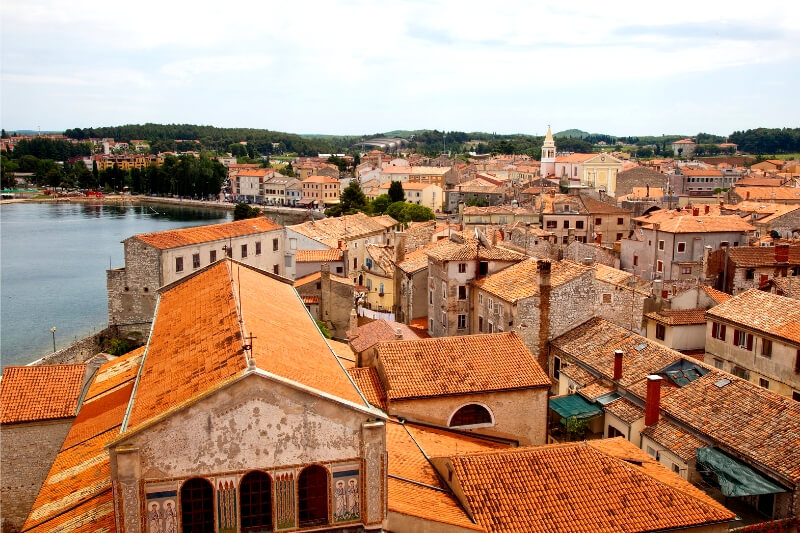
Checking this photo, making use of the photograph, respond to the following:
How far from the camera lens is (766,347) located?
24.2m

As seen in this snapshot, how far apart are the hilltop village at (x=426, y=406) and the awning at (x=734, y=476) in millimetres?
71

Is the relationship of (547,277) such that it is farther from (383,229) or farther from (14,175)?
(14,175)

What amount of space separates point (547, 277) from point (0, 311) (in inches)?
1880

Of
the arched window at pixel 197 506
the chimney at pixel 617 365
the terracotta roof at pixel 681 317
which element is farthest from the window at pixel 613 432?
the arched window at pixel 197 506

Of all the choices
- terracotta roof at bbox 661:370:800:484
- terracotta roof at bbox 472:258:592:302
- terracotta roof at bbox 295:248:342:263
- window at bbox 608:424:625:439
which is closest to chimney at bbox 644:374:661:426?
terracotta roof at bbox 661:370:800:484

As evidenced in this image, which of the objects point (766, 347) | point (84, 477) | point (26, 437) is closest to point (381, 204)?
point (766, 347)

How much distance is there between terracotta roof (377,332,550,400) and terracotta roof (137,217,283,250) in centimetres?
2137

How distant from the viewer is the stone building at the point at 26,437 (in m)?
17.5

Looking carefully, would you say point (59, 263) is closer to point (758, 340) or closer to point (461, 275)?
point (461, 275)

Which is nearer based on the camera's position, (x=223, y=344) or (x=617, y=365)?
(x=223, y=344)

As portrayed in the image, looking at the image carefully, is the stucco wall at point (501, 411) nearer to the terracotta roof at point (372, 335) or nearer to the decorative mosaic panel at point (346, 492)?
the terracotta roof at point (372, 335)

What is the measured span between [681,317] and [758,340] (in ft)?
14.1

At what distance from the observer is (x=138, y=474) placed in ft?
38.2

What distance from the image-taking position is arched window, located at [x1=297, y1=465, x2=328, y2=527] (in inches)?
491
